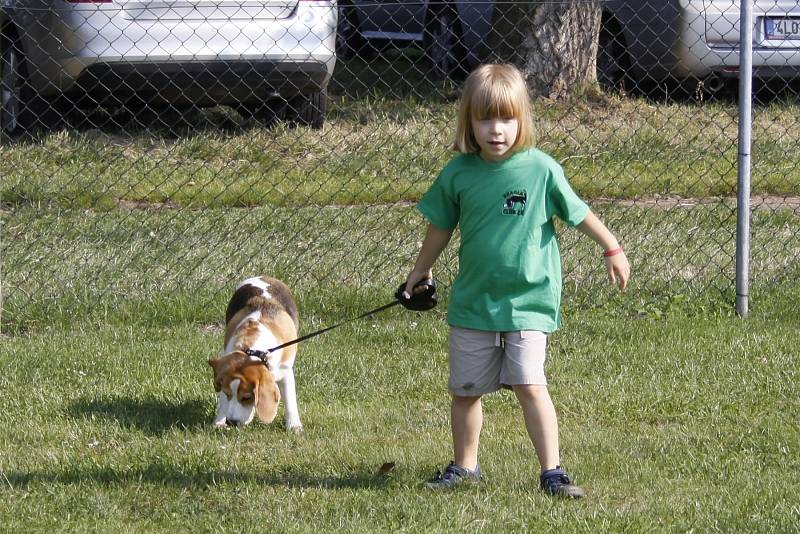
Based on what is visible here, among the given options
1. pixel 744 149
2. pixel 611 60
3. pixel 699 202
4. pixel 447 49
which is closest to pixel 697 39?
pixel 611 60

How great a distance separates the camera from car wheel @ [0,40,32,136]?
8422 millimetres

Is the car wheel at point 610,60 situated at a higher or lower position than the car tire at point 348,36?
higher

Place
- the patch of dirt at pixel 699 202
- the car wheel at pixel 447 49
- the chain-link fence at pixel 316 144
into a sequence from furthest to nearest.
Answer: the car wheel at pixel 447 49 → the patch of dirt at pixel 699 202 → the chain-link fence at pixel 316 144

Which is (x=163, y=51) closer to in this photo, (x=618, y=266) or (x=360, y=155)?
(x=360, y=155)

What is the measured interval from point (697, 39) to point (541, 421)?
6279 mm

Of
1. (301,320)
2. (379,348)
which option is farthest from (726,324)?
(301,320)

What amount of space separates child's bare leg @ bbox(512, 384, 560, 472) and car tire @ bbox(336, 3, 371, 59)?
365 inches

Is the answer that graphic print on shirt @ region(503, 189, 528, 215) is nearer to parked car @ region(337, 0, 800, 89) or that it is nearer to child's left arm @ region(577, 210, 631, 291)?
Answer: child's left arm @ region(577, 210, 631, 291)

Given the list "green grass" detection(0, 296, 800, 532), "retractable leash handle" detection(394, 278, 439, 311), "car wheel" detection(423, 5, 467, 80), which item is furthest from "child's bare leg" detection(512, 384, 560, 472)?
"car wheel" detection(423, 5, 467, 80)

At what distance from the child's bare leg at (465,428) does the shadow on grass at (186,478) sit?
10.4 inches

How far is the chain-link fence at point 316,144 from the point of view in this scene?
6.74m

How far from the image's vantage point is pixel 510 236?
371 cm

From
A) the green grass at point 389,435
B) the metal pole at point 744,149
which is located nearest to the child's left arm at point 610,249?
the green grass at point 389,435

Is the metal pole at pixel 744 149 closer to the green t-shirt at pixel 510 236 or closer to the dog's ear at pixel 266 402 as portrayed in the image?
the green t-shirt at pixel 510 236
